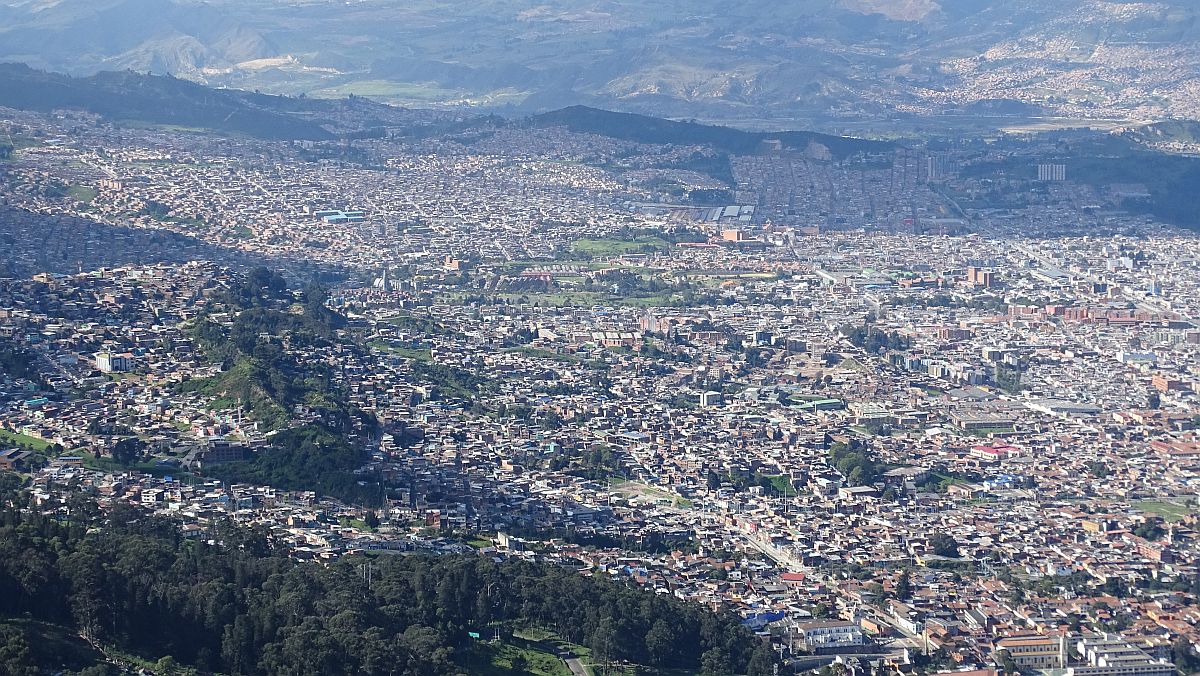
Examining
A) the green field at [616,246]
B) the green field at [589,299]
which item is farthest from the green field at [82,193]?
the green field at [589,299]

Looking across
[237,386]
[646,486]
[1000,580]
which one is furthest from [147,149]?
[1000,580]

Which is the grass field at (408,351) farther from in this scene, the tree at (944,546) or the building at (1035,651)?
the building at (1035,651)

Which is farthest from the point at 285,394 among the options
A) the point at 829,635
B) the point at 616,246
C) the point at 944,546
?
the point at 616,246

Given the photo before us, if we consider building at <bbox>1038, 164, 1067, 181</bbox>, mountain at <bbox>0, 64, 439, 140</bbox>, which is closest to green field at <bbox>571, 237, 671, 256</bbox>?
building at <bbox>1038, 164, 1067, 181</bbox>

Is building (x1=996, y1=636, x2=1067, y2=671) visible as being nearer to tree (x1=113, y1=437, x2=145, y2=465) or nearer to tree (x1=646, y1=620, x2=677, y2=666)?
tree (x1=646, y1=620, x2=677, y2=666)

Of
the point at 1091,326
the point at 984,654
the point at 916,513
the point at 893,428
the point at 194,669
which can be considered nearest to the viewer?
the point at 194,669

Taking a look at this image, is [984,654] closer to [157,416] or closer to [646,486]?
[646,486]

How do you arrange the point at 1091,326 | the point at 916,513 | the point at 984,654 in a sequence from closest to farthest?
the point at 984,654, the point at 916,513, the point at 1091,326
